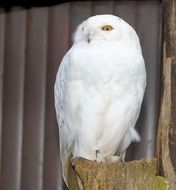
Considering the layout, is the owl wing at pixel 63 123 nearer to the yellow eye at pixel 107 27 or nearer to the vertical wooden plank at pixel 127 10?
the yellow eye at pixel 107 27

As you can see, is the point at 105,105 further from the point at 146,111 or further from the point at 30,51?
the point at 30,51

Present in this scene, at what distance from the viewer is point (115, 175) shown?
7.50ft

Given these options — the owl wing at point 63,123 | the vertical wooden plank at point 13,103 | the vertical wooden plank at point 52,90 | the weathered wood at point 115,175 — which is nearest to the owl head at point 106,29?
the owl wing at point 63,123

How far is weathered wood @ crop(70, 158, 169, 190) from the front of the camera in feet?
7.47

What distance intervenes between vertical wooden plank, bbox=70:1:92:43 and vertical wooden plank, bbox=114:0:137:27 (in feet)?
0.57

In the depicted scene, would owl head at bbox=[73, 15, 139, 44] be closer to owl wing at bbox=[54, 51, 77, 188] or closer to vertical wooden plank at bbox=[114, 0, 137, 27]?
owl wing at bbox=[54, 51, 77, 188]

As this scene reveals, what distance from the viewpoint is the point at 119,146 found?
3.40 metres

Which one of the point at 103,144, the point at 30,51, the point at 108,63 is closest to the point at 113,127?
the point at 103,144

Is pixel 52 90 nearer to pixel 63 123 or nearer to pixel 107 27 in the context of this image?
pixel 63 123

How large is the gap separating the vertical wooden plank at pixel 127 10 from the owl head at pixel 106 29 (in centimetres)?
46

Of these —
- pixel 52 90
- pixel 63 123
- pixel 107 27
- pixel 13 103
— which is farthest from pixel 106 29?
pixel 13 103

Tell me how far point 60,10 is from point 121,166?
1678mm

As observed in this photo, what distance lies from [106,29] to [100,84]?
0.29 meters

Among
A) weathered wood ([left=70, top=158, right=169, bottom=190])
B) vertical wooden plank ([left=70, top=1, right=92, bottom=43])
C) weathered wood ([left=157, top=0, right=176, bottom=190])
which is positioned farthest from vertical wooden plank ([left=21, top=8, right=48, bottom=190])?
weathered wood ([left=70, top=158, right=169, bottom=190])
